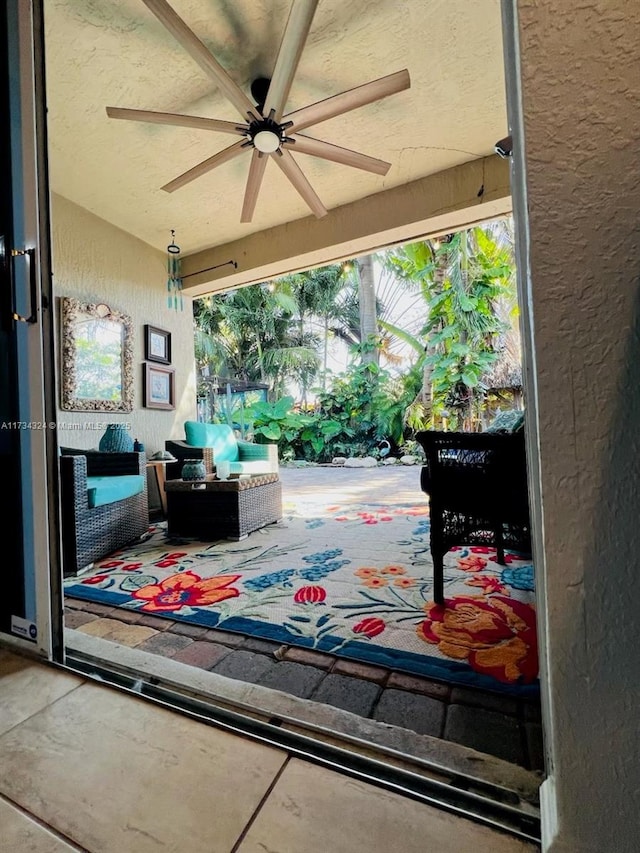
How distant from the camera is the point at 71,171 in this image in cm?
290

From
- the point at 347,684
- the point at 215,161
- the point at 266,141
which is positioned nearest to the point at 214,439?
the point at 215,161

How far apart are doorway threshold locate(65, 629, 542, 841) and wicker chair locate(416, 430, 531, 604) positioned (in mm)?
722

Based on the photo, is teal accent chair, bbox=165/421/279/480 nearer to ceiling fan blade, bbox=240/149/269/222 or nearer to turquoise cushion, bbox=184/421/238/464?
turquoise cushion, bbox=184/421/238/464

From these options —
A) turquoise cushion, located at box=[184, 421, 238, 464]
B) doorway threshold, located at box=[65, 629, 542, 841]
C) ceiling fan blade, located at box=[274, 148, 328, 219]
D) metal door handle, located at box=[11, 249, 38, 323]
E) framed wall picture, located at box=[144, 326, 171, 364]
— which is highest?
ceiling fan blade, located at box=[274, 148, 328, 219]

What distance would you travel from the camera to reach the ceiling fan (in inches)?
65.1

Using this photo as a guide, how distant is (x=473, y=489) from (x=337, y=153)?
217 centimetres

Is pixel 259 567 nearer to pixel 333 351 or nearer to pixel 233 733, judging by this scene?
pixel 233 733

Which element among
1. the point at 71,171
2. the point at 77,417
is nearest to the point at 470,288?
the point at 71,171

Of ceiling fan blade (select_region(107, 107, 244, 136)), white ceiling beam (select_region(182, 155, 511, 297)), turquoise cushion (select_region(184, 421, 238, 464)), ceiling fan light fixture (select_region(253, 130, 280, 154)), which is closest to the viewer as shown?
ceiling fan blade (select_region(107, 107, 244, 136))

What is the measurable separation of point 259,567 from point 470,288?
507 cm

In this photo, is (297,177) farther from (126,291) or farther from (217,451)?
(217,451)

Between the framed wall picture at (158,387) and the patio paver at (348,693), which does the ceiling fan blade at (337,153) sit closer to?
the framed wall picture at (158,387)

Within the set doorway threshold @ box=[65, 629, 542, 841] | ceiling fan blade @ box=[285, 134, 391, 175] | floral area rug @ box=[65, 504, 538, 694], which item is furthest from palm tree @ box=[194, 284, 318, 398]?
doorway threshold @ box=[65, 629, 542, 841]

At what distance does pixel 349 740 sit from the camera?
2.69 feet
